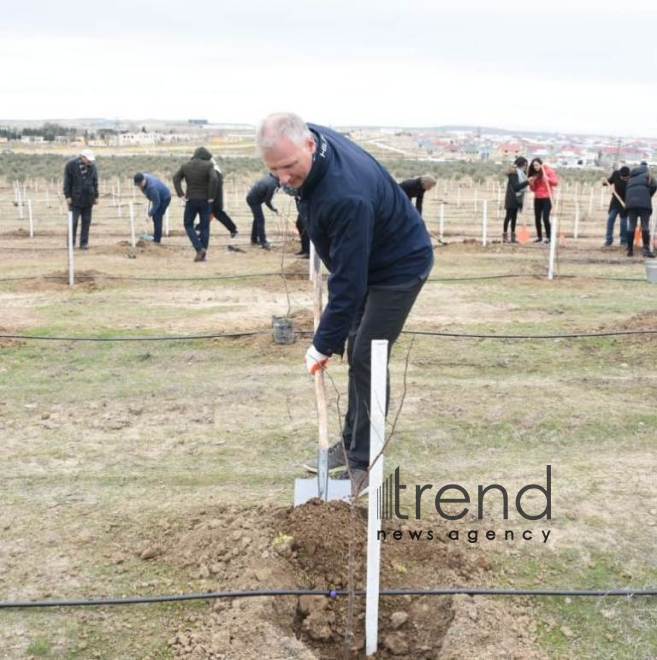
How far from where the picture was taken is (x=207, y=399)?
625 centimetres

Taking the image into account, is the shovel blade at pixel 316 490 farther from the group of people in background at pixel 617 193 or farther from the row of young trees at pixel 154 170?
the row of young trees at pixel 154 170

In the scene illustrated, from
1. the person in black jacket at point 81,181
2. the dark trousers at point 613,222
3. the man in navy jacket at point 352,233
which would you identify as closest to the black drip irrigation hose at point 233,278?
the person in black jacket at point 81,181

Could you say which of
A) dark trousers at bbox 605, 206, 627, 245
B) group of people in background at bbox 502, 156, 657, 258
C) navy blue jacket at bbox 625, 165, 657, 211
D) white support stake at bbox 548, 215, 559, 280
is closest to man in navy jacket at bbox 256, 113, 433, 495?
white support stake at bbox 548, 215, 559, 280

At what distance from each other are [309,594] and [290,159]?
1.76m

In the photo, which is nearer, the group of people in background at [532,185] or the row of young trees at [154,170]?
the group of people in background at [532,185]

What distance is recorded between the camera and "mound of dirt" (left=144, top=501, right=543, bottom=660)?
319 cm

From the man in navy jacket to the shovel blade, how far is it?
0.33 m

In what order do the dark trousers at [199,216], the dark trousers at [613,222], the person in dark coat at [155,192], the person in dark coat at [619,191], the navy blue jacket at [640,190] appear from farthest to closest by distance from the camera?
the dark trousers at [613,222] < the person in dark coat at [619,191] < the person in dark coat at [155,192] < the navy blue jacket at [640,190] < the dark trousers at [199,216]

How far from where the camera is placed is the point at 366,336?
405 centimetres

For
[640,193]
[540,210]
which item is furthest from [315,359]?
[540,210]

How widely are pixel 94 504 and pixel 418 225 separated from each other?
2236mm

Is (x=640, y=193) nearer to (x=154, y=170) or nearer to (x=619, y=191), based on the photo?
(x=619, y=191)

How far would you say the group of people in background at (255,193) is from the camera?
1250 centimetres

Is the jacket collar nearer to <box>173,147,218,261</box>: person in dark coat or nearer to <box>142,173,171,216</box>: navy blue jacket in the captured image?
<box>173,147,218,261</box>: person in dark coat
